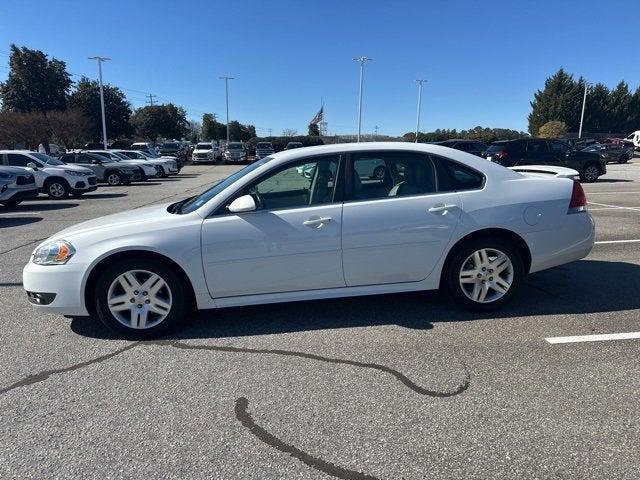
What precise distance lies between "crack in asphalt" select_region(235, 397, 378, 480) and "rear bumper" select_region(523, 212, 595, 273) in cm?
289

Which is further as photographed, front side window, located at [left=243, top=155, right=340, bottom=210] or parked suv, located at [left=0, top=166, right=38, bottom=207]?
parked suv, located at [left=0, top=166, right=38, bottom=207]

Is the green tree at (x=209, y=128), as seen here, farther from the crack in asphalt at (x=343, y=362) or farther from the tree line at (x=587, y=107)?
the crack in asphalt at (x=343, y=362)

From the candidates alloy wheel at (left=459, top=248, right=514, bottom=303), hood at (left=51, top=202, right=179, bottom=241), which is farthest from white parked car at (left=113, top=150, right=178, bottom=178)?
alloy wheel at (left=459, top=248, right=514, bottom=303)

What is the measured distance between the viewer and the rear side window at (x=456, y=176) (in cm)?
432

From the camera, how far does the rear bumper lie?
172 inches

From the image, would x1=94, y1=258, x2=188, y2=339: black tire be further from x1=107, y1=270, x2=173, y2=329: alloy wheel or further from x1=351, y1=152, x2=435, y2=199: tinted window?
x1=351, y1=152, x2=435, y2=199: tinted window

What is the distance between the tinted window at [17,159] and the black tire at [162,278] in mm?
13848

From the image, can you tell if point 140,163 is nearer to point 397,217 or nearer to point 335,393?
point 397,217

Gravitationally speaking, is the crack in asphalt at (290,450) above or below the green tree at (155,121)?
below

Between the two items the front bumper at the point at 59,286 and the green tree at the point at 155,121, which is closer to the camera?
the front bumper at the point at 59,286

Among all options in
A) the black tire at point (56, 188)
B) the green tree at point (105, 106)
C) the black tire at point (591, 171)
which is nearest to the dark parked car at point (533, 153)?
the black tire at point (591, 171)

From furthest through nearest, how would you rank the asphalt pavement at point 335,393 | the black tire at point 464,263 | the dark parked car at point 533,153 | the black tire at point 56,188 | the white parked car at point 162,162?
1. the white parked car at point 162,162
2. the dark parked car at point 533,153
3. the black tire at point 56,188
4. the black tire at point 464,263
5. the asphalt pavement at point 335,393

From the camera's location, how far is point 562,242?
445cm

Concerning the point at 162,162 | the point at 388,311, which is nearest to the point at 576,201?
the point at 388,311
